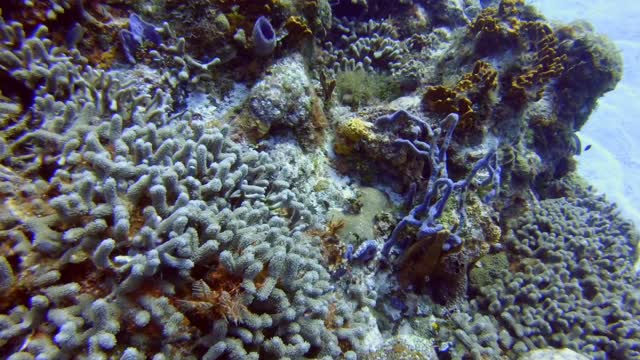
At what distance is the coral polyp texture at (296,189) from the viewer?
2012mm

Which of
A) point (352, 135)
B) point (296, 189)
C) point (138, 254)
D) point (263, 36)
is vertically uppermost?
point (263, 36)

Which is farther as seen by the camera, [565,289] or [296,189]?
[565,289]

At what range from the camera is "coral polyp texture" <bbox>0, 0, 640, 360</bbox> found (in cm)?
201

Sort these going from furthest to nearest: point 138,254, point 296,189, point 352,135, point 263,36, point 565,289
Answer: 1. point 565,289
2. point 352,135
3. point 263,36
4. point 296,189
5. point 138,254

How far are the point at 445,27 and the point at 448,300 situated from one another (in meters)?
6.10

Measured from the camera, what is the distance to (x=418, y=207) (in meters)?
3.82

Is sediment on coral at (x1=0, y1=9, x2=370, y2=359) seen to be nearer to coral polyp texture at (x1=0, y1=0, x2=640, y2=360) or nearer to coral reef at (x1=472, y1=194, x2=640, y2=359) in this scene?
coral polyp texture at (x1=0, y1=0, x2=640, y2=360)

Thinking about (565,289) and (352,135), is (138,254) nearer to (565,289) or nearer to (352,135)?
(352,135)

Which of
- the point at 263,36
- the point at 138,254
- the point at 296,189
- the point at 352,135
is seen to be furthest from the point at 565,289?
the point at 138,254

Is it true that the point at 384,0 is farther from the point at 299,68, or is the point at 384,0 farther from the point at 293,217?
the point at 293,217

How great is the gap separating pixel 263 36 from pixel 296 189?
1775 mm

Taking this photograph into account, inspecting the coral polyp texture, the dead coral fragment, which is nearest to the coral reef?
the coral polyp texture

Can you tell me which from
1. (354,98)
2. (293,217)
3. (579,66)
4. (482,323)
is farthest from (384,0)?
(482,323)

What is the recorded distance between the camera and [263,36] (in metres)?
3.77
